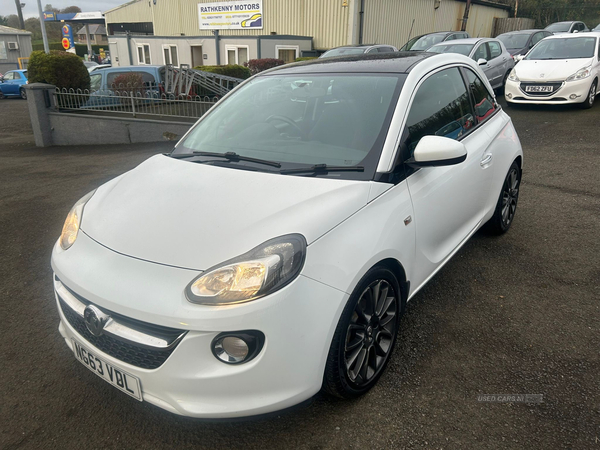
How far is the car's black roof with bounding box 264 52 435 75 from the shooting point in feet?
10.1

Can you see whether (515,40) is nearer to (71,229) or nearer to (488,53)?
(488,53)

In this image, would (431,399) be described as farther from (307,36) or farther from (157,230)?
(307,36)

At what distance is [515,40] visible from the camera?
15.7 metres

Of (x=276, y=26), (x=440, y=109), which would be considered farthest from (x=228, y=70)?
(x=440, y=109)

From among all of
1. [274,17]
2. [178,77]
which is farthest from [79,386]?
[274,17]

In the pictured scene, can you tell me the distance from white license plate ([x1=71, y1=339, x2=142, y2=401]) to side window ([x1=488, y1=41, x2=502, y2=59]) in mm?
12634

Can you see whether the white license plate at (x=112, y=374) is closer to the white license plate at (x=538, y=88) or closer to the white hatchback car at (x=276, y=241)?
the white hatchback car at (x=276, y=241)

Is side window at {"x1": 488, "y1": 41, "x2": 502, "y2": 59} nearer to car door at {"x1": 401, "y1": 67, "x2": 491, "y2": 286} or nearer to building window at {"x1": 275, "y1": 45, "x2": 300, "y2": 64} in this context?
car door at {"x1": 401, "y1": 67, "x2": 491, "y2": 286}

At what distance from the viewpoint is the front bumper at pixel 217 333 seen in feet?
6.27

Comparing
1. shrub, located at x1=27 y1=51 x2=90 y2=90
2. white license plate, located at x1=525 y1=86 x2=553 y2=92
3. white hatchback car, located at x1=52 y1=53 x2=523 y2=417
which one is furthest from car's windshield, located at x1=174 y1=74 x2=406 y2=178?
shrub, located at x1=27 y1=51 x2=90 y2=90

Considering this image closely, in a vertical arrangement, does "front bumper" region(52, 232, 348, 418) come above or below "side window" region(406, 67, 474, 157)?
below

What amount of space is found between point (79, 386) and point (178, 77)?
449 inches

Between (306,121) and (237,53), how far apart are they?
76.6 feet

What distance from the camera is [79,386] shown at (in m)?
2.68
